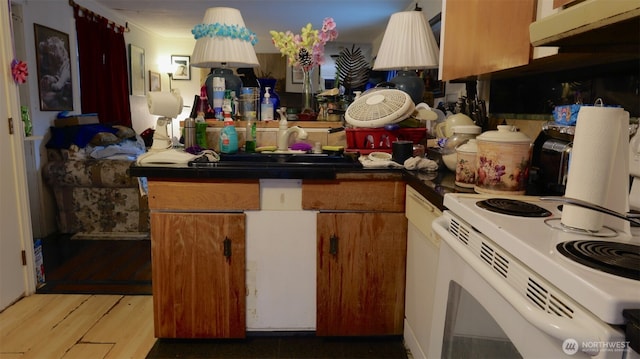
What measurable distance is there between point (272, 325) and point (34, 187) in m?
2.84

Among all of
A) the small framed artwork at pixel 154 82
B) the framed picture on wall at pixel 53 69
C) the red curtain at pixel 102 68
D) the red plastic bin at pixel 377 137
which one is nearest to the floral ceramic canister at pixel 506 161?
the red plastic bin at pixel 377 137

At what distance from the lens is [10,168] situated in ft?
7.55

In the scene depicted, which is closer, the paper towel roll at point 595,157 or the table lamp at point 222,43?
the paper towel roll at point 595,157

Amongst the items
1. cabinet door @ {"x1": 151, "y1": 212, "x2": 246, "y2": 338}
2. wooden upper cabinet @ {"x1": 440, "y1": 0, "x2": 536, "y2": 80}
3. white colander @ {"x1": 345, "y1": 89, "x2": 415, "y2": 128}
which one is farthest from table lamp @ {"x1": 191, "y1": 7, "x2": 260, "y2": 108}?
wooden upper cabinet @ {"x1": 440, "y1": 0, "x2": 536, "y2": 80}

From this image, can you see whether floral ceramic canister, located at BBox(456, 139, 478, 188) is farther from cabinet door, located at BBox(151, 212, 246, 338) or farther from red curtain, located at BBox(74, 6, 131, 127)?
red curtain, located at BBox(74, 6, 131, 127)

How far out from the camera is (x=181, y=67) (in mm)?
7172

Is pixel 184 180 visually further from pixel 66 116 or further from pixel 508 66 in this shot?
pixel 66 116

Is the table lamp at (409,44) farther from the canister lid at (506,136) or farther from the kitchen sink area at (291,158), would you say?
the canister lid at (506,136)

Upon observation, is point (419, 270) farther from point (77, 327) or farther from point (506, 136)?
point (77, 327)

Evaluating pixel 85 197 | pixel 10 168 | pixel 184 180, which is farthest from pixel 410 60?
pixel 85 197

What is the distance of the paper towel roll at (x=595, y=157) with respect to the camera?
A: 779 mm

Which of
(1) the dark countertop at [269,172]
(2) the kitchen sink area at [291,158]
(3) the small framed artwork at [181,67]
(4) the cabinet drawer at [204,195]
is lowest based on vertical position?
(4) the cabinet drawer at [204,195]

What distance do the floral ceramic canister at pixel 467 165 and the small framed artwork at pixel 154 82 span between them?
6.20 m

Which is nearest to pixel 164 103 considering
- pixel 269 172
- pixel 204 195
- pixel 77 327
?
pixel 204 195
